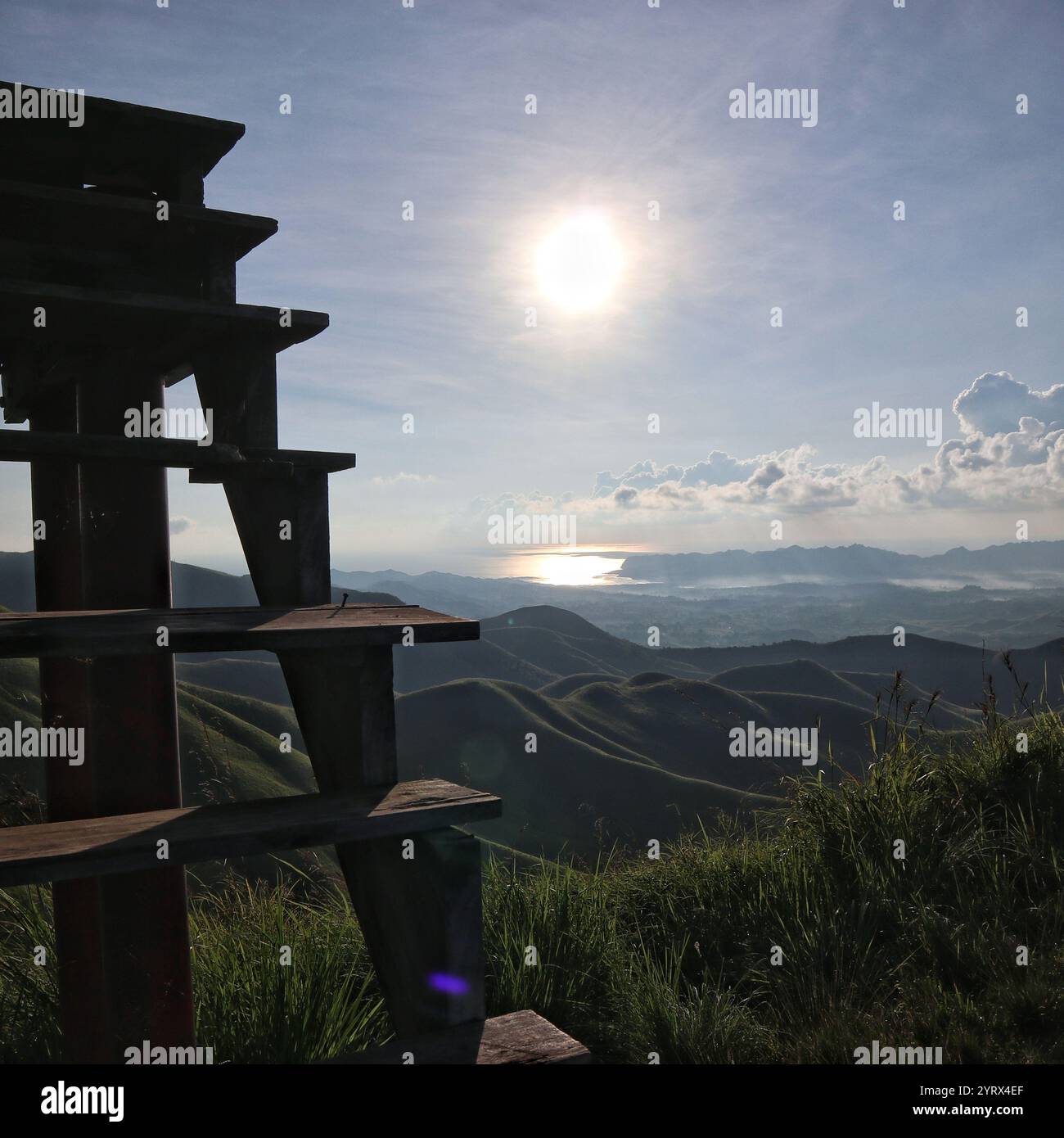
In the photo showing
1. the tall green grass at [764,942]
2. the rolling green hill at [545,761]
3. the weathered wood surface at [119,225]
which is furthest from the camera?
the rolling green hill at [545,761]

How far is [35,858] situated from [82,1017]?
161cm

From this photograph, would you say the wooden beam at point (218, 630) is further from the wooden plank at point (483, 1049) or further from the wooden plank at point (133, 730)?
the wooden plank at point (483, 1049)

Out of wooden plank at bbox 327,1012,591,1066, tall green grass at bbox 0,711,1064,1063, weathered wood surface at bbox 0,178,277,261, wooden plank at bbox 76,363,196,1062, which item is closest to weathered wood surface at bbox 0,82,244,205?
weathered wood surface at bbox 0,178,277,261

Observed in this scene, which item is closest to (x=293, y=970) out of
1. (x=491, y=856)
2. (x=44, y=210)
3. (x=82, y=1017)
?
(x=82, y=1017)

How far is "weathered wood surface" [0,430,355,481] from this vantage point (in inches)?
89.0

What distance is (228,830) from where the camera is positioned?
187 centimetres

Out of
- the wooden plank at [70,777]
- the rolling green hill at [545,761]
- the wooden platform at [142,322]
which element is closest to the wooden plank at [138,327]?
the wooden platform at [142,322]

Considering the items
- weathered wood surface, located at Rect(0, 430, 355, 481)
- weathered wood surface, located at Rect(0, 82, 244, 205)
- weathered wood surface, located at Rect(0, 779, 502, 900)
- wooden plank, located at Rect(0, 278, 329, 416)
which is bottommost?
weathered wood surface, located at Rect(0, 779, 502, 900)

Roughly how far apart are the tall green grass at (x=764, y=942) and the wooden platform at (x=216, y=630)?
2.01 m

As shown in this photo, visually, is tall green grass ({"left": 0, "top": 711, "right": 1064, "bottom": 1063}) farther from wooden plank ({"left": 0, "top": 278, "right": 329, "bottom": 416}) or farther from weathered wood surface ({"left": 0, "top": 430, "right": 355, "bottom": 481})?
wooden plank ({"left": 0, "top": 278, "right": 329, "bottom": 416})

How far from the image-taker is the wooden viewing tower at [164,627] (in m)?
1.95

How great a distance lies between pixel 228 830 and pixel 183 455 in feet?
3.58

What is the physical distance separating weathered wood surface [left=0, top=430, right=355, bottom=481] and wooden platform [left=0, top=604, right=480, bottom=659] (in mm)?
411
